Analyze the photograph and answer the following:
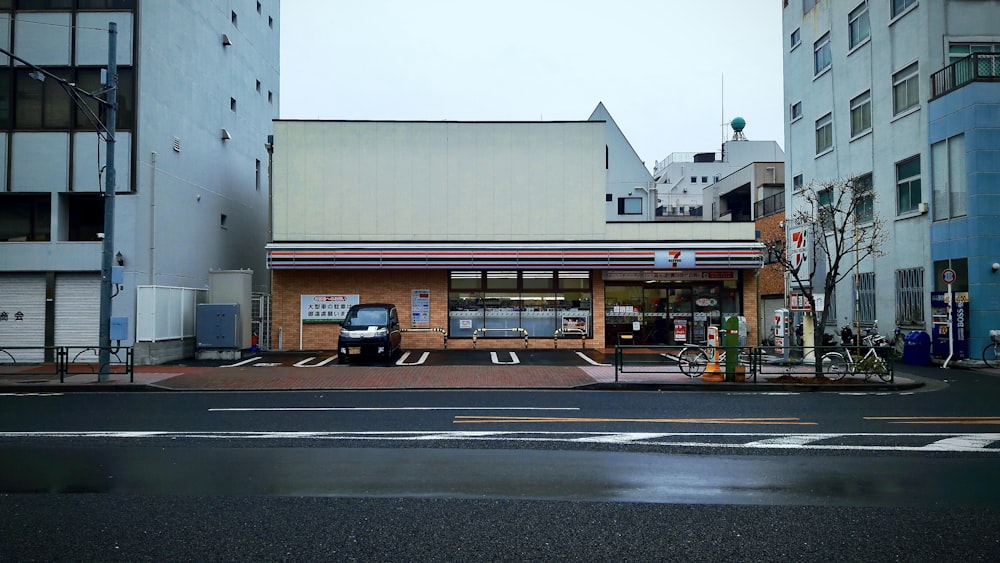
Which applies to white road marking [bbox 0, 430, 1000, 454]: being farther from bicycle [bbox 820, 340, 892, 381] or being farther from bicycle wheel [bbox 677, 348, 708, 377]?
bicycle wheel [bbox 677, 348, 708, 377]

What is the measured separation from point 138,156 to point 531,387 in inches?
592

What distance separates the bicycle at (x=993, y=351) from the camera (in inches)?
861

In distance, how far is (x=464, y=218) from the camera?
2845 centimetres

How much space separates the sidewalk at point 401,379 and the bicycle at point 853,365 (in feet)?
0.83

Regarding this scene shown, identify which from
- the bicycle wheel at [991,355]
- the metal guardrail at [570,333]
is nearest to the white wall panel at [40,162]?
the metal guardrail at [570,333]

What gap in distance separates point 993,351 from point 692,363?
36.6ft

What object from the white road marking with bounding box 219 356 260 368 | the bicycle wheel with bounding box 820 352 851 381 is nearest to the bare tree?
the bicycle wheel with bounding box 820 352 851 381

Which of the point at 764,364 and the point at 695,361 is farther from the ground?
the point at 695,361

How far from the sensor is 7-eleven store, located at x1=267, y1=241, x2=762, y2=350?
27.4 meters

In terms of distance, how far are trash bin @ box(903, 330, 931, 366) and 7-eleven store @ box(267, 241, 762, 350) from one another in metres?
5.97

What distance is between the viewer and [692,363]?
18.4 metres

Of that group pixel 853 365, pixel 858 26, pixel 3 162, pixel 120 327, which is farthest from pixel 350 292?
pixel 858 26

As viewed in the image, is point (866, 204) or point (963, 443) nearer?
point (963, 443)

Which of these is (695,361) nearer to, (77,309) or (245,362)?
(245,362)
